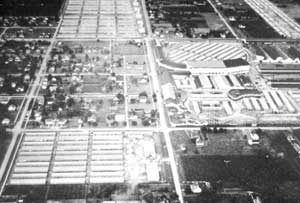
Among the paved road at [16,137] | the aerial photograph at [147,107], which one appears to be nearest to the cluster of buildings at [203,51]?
the aerial photograph at [147,107]

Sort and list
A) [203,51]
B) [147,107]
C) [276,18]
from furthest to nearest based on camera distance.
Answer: [276,18] < [203,51] < [147,107]

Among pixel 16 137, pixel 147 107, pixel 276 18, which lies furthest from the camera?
pixel 276 18

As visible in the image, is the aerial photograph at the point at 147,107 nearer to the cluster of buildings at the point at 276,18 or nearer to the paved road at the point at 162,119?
the paved road at the point at 162,119

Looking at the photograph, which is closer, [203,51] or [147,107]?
[147,107]

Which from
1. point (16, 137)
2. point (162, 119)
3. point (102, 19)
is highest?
point (102, 19)

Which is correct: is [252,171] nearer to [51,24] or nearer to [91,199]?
[91,199]

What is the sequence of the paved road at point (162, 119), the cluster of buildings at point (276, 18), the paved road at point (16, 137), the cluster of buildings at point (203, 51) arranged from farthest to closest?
the cluster of buildings at point (276, 18)
the cluster of buildings at point (203, 51)
the paved road at point (16, 137)
the paved road at point (162, 119)

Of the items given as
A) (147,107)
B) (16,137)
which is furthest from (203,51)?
(16,137)

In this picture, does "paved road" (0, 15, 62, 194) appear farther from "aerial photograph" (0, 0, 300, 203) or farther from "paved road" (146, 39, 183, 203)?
"paved road" (146, 39, 183, 203)

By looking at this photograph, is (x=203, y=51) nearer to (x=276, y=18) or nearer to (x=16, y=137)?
(x=276, y=18)
